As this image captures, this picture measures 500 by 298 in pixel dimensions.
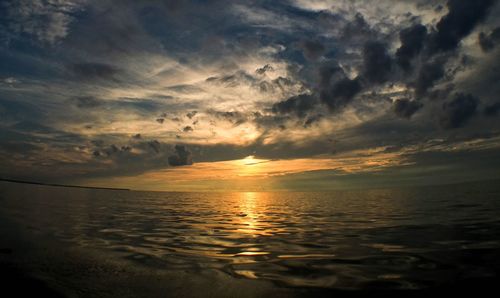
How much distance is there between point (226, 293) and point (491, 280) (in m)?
6.79

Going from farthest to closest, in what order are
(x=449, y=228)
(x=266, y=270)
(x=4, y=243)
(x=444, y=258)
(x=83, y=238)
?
(x=449, y=228) < (x=83, y=238) < (x=4, y=243) < (x=444, y=258) < (x=266, y=270)

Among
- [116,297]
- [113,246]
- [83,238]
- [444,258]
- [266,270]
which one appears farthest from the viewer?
[83,238]

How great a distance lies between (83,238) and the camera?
1656 centimetres

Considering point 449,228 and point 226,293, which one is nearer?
point 226,293

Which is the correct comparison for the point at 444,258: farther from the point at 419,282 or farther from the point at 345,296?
the point at 345,296

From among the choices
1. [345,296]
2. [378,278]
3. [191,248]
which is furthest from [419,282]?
[191,248]

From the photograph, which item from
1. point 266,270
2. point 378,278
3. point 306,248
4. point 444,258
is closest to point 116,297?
point 266,270

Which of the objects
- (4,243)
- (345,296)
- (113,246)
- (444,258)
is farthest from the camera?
(113,246)

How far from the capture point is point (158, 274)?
9484 mm

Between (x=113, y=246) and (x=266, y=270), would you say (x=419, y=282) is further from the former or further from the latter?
(x=113, y=246)

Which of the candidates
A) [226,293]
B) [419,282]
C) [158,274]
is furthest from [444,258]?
[158,274]

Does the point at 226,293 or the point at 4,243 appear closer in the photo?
the point at 226,293

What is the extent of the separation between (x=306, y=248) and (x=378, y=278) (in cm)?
550

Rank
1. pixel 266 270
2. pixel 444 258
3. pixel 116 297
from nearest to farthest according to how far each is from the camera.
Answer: pixel 116 297 < pixel 266 270 < pixel 444 258
